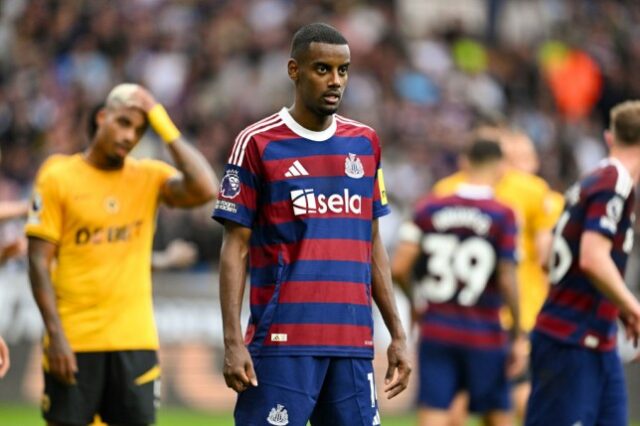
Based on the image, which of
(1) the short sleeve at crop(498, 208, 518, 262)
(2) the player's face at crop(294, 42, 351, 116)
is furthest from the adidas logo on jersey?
(1) the short sleeve at crop(498, 208, 518, 262)

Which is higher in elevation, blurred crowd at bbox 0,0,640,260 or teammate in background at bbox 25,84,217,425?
blurred crowd at bbox 0,0,640,260

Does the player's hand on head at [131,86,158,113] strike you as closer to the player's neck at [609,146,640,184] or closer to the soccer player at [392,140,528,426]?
the soccer player at [392,140,528,426]

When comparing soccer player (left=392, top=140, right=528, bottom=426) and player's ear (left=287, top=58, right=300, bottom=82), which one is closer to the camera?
player's ear (left=287, top=58, right=300, bottom=82)

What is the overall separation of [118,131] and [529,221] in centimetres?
436

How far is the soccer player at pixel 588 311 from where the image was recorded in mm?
8156

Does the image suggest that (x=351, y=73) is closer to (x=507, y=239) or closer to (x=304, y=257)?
(x=507, y=239)

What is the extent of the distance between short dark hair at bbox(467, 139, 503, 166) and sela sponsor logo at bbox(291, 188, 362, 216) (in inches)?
153

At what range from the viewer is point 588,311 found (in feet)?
27.3

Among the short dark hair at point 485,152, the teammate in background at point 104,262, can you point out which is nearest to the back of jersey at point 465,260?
the short dark hair at point 485,152

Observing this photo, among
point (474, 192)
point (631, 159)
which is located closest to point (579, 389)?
point (631, 159)

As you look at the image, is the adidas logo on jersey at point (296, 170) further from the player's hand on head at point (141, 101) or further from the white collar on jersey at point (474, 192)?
the white collar on jersey at point (474, 192)

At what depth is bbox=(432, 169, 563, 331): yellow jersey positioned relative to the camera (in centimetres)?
1176

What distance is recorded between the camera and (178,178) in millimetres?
8930

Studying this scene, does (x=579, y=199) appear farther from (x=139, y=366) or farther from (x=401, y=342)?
(x=139, y=366)
